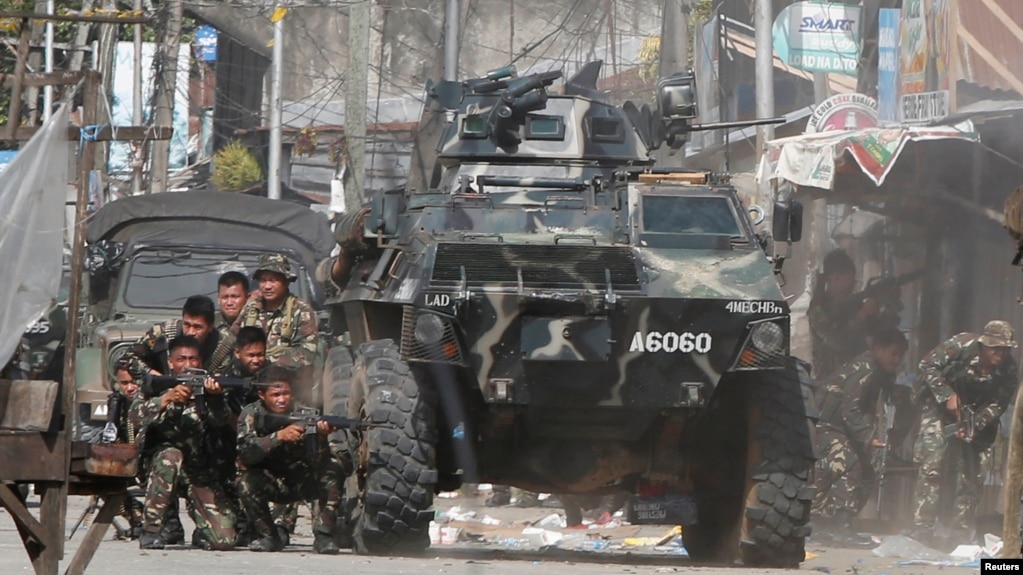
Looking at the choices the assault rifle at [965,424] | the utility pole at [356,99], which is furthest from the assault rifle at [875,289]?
the utility pole at [356,99]

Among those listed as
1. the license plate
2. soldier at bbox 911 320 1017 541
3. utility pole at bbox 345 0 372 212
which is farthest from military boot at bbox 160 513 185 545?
utility pole at bbox 345 0 372 212

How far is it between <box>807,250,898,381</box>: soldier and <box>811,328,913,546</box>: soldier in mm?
615

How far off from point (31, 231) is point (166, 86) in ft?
55.5

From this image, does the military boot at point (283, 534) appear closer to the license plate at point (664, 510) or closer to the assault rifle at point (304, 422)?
the assault rifle at point (304, 422)

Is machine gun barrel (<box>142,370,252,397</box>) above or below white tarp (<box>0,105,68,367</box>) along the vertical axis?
below

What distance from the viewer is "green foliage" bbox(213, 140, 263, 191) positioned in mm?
29344

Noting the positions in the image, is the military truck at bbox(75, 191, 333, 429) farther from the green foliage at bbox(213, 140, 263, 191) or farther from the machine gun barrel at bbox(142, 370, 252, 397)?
the green foliage at bbox(213, 140, 263, 191)

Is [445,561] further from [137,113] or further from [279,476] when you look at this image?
[137,113]

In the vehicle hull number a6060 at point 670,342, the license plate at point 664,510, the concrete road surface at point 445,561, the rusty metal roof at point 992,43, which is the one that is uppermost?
the rusty metal roof at point 992,43

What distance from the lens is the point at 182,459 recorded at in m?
9.18

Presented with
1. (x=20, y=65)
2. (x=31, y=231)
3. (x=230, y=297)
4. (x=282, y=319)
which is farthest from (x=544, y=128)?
(x=31, y=231)

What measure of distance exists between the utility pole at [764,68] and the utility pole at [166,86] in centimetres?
840

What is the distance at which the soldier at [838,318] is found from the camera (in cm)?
1352

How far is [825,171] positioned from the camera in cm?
1380
